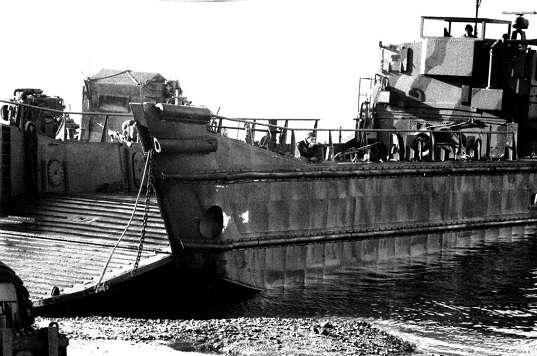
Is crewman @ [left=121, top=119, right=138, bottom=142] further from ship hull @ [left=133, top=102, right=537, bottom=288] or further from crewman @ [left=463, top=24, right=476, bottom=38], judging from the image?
crewman @ [left=463, top=24, right=476, bottom=38]

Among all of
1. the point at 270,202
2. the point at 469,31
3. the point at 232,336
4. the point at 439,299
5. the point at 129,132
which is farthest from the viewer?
the point at 469,31

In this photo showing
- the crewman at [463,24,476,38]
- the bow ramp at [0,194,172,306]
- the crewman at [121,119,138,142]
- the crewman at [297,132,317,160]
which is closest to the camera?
the bow ramp at [0,194,172,306]

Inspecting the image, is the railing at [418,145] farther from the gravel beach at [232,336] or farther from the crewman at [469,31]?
the gravel beach at [232,336]

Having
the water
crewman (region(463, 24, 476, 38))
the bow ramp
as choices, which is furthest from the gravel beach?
crewman (region(463, 24, 476, 38))

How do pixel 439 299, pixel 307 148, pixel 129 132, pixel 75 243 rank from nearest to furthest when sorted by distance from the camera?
pixel 75 243, pixel 439 299, pixel 307 148, pixel 129 132

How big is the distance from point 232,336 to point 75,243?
3132 mm

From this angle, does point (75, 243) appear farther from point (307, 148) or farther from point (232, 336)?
point (307, 148)

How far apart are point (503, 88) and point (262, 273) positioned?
7.05m

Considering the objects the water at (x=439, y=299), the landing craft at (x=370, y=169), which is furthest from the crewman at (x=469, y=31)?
the water at (x=439, y=299)

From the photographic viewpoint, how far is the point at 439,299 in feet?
41.6

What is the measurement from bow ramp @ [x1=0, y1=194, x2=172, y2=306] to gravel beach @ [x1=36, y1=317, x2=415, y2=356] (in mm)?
606

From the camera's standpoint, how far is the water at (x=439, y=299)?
10.7 metres

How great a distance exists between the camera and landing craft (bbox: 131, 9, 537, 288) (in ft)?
38.2

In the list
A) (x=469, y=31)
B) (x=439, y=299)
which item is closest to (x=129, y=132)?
(x=439, y=299)
